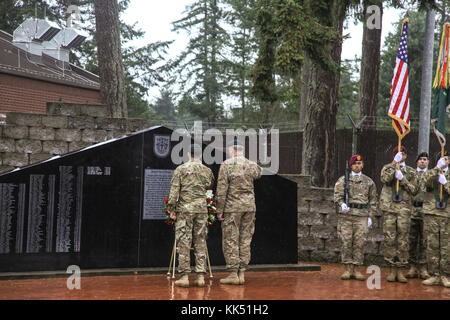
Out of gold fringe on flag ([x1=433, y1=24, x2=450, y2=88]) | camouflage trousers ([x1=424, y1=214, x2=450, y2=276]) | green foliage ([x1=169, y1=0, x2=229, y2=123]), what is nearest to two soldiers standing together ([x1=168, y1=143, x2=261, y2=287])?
camouflage trousers ([x1=424, y1=214, x2=450, y2=276])

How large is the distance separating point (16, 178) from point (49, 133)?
2.35 m

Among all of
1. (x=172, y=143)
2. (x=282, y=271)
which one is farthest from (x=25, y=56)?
(x=282, y=271)

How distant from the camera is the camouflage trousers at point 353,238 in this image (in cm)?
927

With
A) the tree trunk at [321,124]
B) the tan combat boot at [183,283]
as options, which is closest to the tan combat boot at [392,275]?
the tan combat boot at [183,283]

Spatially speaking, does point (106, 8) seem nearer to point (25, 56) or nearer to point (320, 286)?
point (25, 56)

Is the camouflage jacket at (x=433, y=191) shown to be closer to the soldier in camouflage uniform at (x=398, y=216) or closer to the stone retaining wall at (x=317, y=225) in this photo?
the soldier in camouflage uniform at (x=398, y=216)

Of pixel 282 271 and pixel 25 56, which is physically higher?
pixel 25 56

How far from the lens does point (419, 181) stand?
30.3 feet

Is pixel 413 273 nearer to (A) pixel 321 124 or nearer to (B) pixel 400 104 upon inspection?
(B) pixel 400 104

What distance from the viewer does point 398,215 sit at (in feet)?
30.3

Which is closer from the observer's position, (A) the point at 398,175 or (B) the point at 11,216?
(B) the point at 11,216

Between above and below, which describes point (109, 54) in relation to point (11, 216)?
above

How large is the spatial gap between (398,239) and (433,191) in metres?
0.94

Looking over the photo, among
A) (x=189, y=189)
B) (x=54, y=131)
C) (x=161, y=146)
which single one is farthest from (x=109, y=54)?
(x=189, y=189)
